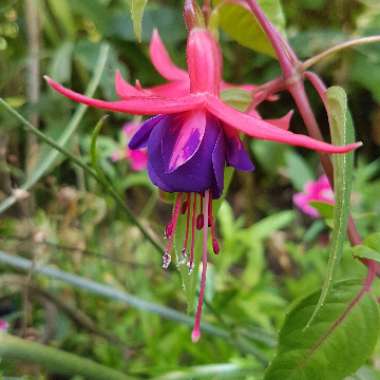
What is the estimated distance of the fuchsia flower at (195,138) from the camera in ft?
1.16

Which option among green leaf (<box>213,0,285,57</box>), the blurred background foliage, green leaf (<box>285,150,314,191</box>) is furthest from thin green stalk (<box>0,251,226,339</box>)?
green leaf (<box>285,150,314,191</box>)

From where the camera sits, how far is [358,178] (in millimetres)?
A: 1122

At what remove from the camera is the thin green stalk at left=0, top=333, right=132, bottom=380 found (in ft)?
0.99

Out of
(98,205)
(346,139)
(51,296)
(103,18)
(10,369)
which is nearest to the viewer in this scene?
(346,139)

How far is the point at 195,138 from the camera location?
1.21 feet

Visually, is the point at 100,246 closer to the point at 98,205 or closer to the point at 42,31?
the point at 98,205

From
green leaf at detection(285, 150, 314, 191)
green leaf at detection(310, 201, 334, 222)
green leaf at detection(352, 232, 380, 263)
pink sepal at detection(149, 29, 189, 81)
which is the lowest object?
green leaf at detection(285, 150, 314, 191)

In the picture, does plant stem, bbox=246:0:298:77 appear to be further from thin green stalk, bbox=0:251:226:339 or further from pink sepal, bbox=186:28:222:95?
thin green stalk, bbox=0:251:226:339

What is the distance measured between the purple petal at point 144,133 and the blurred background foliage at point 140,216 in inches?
8.4

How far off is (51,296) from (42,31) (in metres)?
1.10

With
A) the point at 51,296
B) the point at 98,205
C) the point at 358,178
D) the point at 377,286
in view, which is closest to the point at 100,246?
the point at 98,205

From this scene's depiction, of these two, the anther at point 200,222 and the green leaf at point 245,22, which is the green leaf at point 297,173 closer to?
the green leaf at point 245,22

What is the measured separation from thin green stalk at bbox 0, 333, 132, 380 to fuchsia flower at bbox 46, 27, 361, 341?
7 centimetres

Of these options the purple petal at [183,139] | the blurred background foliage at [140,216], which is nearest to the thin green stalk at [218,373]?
the blurred background foliage at [140,216]
